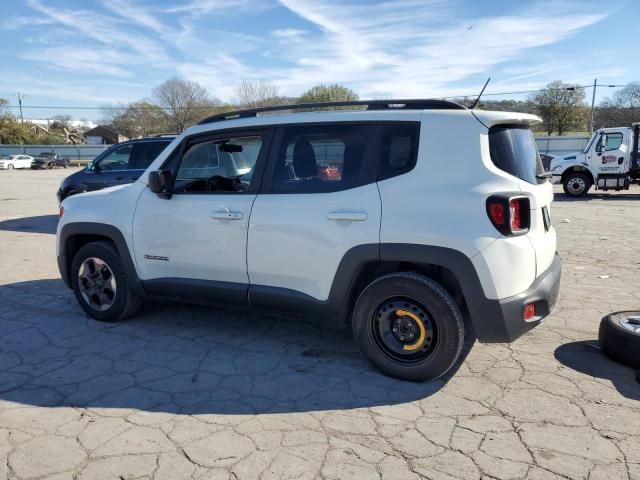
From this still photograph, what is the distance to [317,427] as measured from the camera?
297 centimetres

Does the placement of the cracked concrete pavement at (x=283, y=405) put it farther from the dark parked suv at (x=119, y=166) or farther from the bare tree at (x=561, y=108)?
the bare tree at (x=561, y=108)

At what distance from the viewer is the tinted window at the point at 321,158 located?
140 inches

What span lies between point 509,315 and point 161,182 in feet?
9.51

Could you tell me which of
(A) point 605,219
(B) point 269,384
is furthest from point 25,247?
(A) point 605,219

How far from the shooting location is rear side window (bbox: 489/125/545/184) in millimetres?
3285

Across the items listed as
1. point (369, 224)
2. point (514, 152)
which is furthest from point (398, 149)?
point (514, 152)

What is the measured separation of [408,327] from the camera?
3477 mm

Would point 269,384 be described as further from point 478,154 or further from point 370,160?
point 478,154

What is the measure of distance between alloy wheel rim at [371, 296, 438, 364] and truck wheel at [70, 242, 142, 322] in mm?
2460

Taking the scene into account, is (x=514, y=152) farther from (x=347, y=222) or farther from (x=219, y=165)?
(x=219, y=165)

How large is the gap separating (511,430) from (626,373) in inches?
52.5

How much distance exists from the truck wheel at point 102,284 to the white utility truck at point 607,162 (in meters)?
14.7

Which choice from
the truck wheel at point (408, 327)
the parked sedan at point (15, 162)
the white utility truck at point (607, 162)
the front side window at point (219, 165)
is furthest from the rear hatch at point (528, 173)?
the parked sedan at point (15, 162)

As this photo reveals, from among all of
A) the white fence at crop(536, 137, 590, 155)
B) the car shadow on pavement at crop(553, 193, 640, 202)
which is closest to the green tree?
the white fence at crop(536, 137, 590, 155)
